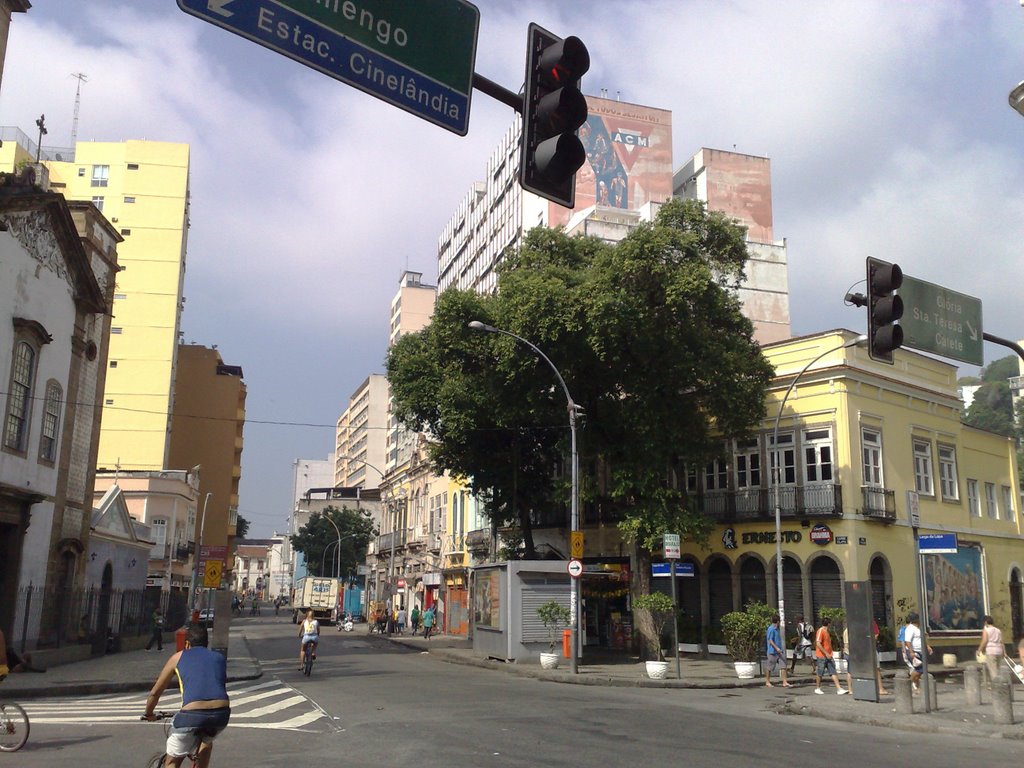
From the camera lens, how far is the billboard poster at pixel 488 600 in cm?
3073

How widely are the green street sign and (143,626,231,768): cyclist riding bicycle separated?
360 inches

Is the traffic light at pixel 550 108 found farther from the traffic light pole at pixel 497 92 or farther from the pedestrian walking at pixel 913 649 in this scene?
the pedestrian walking at pixel 913 649

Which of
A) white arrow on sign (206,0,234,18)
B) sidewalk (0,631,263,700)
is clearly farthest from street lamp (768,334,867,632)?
white arrow on sign (206,0,234,18)

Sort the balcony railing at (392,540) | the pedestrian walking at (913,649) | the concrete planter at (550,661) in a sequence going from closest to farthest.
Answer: the pedestrian walking at (913,649), the concrete planter at (550,661), the balcony railing at (392,540)

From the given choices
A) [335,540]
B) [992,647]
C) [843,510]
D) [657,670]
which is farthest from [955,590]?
[335,540]

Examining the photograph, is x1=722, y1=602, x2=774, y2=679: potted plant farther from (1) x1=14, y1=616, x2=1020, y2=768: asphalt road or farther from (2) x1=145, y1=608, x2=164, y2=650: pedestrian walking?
(2) x1=145, y1=608, x2=164, y2=650: pedestrian walking

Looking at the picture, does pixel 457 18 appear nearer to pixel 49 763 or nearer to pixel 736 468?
pixel 49 763

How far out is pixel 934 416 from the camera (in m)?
35.6

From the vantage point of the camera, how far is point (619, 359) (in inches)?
1163

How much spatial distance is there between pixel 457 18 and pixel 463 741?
371 inches

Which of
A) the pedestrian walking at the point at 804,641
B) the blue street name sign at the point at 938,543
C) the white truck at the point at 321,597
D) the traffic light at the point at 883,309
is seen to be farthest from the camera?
the white truck at the point at 321,597

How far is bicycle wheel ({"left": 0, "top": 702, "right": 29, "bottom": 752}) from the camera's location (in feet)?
37.5

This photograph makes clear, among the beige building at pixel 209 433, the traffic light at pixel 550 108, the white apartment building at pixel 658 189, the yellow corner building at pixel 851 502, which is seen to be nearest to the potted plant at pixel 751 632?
the yellow corner building at pixel 851 502

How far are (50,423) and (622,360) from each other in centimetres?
1790
